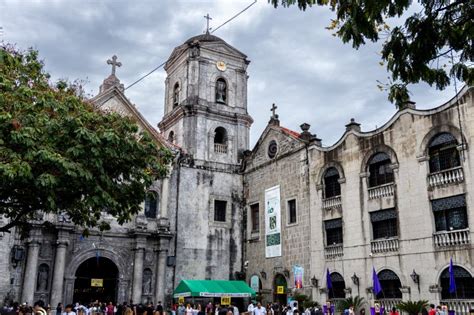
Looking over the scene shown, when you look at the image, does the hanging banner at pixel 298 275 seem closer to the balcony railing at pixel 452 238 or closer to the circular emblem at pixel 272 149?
the circular emblem at pixel 272 149

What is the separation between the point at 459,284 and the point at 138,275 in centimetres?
1501

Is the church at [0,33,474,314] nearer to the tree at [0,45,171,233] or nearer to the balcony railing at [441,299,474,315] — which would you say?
the balcony railing at [441,299,474,315]

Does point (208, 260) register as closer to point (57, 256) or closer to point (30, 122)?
point (57, 256)

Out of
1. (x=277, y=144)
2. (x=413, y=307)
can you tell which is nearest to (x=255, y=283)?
(x=277, y=144)

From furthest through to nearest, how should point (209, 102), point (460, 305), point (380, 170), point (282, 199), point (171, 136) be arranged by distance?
1. point (171, 136)
2. point (209, 102)
3. point (282, 199)
4. point (380, 170)
5. point (460, 305)

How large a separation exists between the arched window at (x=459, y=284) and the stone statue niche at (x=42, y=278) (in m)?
17.3

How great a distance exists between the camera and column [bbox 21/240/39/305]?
73.6 feet

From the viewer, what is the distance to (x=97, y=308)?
69.7 feet

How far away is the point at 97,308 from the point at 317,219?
35.0ft

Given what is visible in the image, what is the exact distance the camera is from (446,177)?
18.9 metres

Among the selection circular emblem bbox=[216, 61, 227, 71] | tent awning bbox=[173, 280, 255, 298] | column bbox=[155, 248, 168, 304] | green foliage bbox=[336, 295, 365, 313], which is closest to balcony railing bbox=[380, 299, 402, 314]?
green foliage bbox=[336, 295, 365, 313]

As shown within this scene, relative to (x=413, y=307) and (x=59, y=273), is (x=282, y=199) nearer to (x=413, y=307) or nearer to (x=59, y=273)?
(x=413, y=307)

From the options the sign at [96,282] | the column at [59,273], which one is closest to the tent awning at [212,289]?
the sign at [96,282]

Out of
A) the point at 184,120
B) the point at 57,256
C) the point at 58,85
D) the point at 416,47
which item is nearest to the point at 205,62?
the point at 184,120
